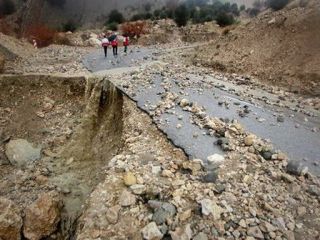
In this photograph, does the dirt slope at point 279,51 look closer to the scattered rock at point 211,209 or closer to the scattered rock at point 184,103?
the scattered rock at point 184,103

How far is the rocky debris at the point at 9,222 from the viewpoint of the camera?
7711mm

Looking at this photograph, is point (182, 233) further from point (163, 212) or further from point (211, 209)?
point (211, 209)

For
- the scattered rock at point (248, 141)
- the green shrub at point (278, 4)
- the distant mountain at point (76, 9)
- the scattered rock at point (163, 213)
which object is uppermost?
the green shrub at point (278, 4)

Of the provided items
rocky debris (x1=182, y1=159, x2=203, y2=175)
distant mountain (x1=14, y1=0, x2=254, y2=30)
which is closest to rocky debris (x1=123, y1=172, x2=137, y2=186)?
rocky debris (x1=182, y1=159, x2=203, y2=175)

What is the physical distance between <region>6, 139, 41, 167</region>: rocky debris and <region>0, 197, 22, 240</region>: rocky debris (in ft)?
Answer: 9.88

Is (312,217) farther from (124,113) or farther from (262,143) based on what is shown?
(124,113)

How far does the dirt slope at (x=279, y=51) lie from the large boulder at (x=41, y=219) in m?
9.74

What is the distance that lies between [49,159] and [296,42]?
441 inches

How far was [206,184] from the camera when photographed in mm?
7316

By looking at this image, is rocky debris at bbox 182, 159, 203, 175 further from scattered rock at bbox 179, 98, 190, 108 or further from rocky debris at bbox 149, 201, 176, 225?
scattered rock at bbox 179, 98, 190, 108

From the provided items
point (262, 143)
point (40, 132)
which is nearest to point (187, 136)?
point (262, 143)

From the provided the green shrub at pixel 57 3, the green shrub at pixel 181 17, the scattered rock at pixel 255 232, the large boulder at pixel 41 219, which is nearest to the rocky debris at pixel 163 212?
the scattered rock at pixel 255 232

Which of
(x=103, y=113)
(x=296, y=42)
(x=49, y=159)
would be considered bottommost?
(x=49, y=159)

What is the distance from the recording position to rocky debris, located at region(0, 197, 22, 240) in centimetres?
771
